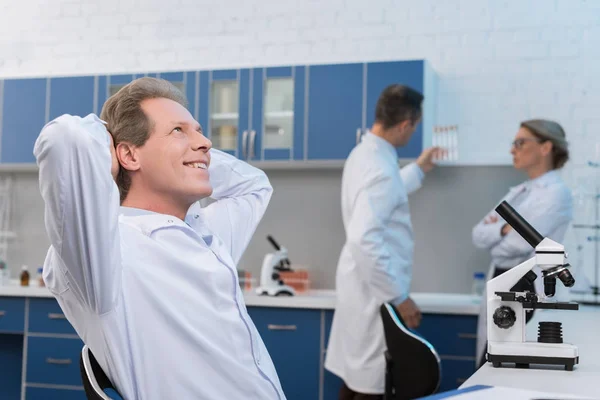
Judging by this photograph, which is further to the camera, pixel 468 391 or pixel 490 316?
pixel 490 316

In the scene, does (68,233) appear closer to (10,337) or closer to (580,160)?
(580,160)

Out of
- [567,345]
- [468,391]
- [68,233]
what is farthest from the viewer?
[567,345]

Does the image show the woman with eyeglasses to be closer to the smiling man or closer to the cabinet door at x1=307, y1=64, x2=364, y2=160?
the cabinet door at x1=307, y1=64, x2=364, y2=160

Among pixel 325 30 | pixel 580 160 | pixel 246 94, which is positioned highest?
pixel 325 30

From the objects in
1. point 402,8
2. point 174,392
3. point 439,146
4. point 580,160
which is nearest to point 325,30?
point 402,8

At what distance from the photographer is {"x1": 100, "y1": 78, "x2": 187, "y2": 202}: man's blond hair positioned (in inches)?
61.2

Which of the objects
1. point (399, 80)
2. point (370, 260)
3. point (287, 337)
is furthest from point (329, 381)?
point (399, 80)

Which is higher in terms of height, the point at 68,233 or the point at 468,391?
the point at 68,233

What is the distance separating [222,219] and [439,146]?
274 centimetres

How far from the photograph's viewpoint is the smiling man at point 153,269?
118 centimetres

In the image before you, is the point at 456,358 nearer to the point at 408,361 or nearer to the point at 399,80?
the point at 408,361

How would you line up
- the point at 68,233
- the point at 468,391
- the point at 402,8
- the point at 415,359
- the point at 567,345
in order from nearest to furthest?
the point at 68,233 → the point at 468,391 → the point at 567,345 → the point at 415,359 → the point at 402,8

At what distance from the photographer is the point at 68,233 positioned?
3.69 ft

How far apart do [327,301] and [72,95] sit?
2.13 m
